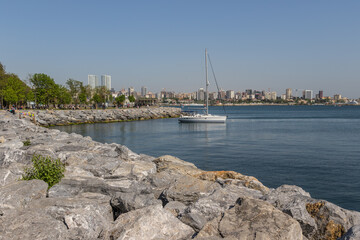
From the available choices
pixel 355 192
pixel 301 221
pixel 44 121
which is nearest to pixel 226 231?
pixel 301 221

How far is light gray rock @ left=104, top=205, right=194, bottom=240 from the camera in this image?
6436 mm

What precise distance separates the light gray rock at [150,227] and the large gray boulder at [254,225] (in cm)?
63

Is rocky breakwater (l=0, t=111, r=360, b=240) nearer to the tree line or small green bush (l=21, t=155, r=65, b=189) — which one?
small green bush (l=21, t=155, r=65, b=189)

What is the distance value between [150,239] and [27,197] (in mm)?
4033

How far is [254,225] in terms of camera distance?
6.12m

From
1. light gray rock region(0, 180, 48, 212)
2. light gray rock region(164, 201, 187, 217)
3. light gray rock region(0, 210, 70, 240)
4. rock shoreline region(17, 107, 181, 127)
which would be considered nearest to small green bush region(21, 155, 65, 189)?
light gray rock region(0, 180, 48, 212)

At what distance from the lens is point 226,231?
6242 millimetres

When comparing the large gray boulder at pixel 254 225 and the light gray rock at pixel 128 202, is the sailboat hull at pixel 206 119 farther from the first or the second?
the large gray boulder at pixel 254 225

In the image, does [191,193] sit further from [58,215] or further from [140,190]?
[58,215]

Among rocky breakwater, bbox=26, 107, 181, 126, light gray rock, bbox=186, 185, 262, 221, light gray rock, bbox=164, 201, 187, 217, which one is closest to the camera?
light gray rock, bbox=186, 185, 262, 221

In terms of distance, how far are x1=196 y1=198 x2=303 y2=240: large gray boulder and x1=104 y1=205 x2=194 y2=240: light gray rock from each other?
625mm

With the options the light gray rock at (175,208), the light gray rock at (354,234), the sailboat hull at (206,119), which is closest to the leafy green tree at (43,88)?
the sailboat hull at (206,119)

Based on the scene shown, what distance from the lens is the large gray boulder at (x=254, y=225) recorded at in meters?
5.85

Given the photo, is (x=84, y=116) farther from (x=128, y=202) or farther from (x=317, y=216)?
(x=317, y=216)
